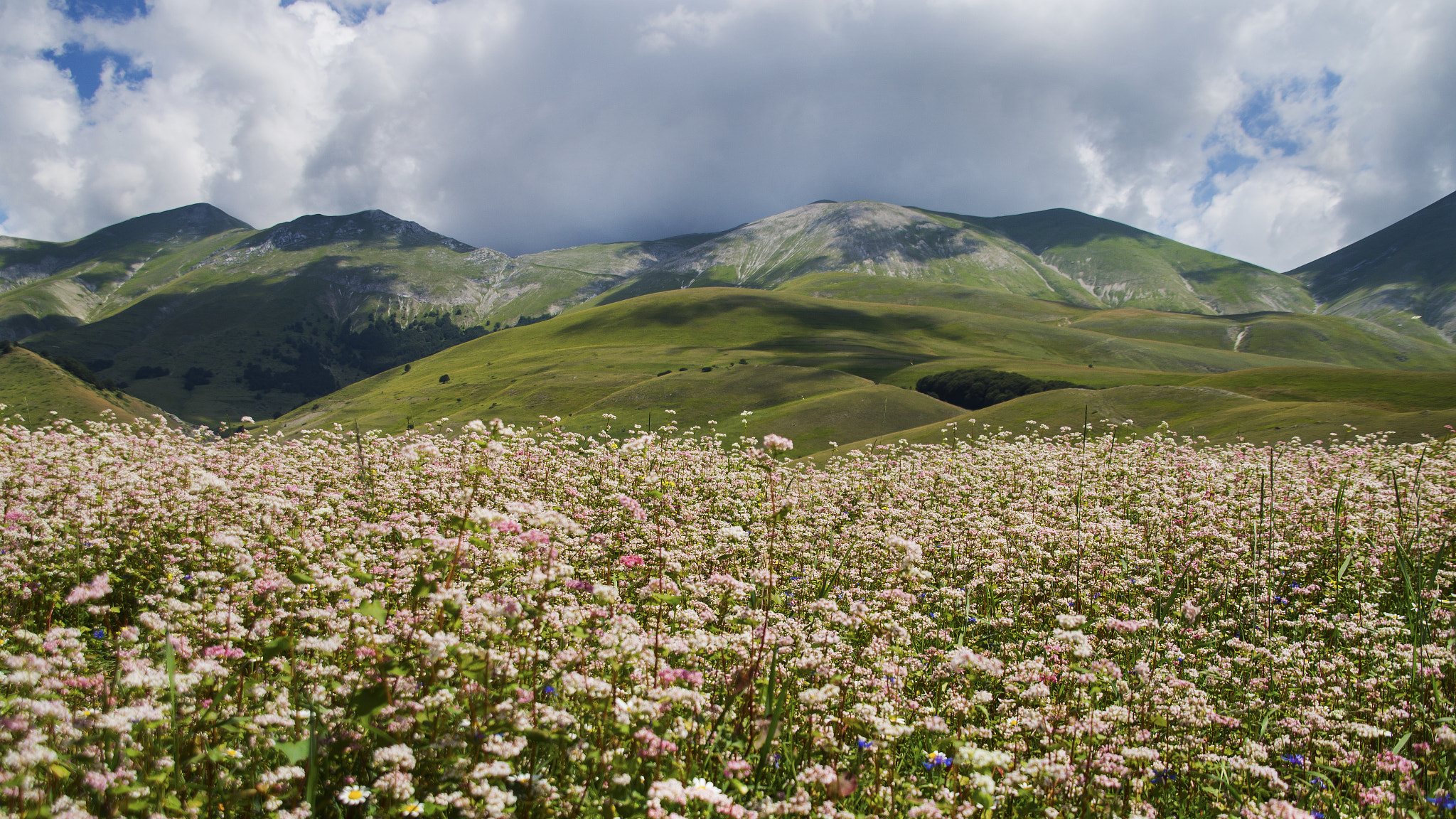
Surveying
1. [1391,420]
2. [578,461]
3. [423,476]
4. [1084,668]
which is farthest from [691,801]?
[1391,420]

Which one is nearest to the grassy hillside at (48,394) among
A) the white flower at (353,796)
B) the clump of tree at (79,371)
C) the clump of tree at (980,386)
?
the clump of tree at (79,371)

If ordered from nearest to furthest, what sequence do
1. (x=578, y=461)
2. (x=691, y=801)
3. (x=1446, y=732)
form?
1. (x=691, y=801)
2. (x=1446, y=732)
3. (x=578, y=461)

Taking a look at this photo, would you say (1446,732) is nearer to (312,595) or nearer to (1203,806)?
(1203,806)

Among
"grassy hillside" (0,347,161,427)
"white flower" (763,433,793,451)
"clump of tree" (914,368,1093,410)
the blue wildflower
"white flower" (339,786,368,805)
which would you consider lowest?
the blue wildflower

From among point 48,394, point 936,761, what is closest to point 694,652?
point 936,761

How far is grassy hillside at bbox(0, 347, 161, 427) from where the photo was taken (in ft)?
341

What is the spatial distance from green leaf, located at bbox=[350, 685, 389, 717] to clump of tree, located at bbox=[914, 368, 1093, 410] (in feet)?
293

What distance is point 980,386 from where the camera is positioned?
96.1 metres

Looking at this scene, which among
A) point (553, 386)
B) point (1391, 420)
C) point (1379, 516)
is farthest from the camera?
point (553, 386)

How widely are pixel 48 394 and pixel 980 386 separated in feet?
482

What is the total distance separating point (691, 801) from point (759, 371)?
95.5 metres

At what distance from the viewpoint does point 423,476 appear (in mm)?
11648

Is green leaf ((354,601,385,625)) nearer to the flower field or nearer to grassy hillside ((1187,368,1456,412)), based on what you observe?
the flower field

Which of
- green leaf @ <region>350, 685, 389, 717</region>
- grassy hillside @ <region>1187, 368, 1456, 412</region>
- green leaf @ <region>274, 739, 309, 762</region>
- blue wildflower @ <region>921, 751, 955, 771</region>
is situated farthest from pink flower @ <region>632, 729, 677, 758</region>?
grassy hillside @ <region>1187, 368, 1456, 412</region>
